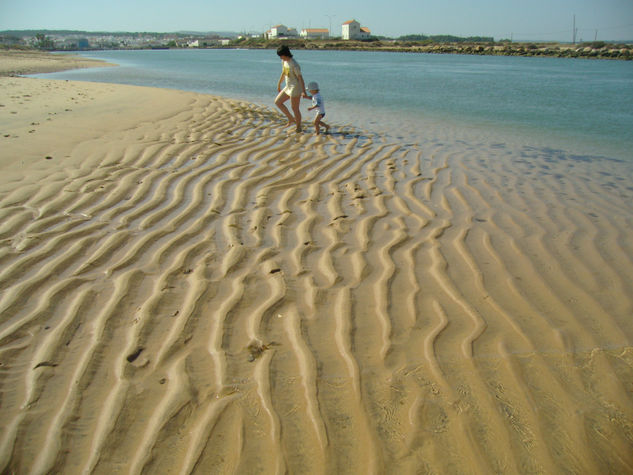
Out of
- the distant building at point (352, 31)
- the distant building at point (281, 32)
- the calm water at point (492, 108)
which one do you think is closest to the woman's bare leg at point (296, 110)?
the calm water at point (492, 108)

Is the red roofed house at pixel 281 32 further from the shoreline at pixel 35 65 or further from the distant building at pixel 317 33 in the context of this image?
the shoreline at pixel 35 65

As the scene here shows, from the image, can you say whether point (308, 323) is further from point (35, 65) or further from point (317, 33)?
point (317, 33)

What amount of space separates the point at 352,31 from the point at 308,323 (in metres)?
119

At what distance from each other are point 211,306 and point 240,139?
5.37 meters

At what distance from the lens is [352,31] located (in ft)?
359

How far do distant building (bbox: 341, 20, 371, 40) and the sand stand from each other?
11417 cm

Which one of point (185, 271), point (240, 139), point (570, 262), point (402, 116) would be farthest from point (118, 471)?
point (402, 116)

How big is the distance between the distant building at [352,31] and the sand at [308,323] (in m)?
114

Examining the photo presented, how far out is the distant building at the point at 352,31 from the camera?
108 meters

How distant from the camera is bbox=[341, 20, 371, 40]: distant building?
4252 inches

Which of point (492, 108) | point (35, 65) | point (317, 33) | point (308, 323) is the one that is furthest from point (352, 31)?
point (308, 323)

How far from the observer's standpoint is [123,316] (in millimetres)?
2869

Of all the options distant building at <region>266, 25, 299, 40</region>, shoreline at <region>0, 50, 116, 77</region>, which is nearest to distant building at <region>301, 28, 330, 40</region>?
distant building at <region>266, 25, 299, 40</region>

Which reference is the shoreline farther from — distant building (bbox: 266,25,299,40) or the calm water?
distant building (bbox: 266,25,299,40)
